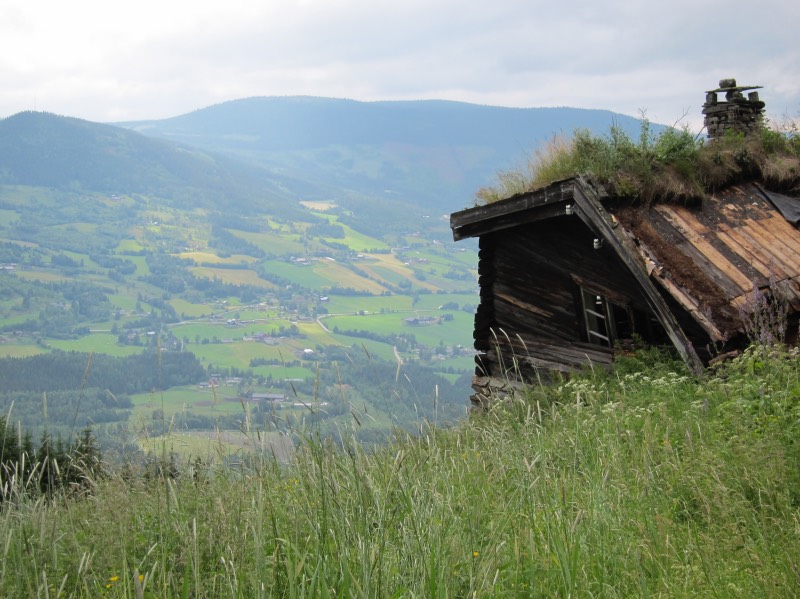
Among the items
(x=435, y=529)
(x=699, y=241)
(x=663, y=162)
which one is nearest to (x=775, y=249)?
(x=699, y=241)

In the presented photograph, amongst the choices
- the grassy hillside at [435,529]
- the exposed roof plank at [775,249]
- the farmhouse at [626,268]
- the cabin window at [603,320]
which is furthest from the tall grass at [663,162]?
the grassy hillside at [435,529]

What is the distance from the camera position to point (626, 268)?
10781mm

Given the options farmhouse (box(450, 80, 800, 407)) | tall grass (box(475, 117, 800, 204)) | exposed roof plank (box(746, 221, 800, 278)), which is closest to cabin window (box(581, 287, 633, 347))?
farmhouse (box(450, 80, 800, 407))

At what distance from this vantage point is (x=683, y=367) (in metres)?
9.20

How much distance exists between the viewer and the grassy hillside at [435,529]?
2957 mm

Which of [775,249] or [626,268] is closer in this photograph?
[775,249]

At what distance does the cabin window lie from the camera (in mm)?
11547

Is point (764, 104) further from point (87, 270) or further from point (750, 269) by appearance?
point (87, 270)

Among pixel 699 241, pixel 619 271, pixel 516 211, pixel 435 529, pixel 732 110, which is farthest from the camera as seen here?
pixel 732 110

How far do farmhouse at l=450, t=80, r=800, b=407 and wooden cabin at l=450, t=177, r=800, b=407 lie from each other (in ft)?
0.06

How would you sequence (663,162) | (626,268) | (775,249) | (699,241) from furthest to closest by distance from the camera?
(663,162) → (626,268) → (775,249) → (699,241)

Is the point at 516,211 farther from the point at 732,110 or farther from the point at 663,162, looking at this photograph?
the point at 732,110

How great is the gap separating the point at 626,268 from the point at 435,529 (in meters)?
8.23

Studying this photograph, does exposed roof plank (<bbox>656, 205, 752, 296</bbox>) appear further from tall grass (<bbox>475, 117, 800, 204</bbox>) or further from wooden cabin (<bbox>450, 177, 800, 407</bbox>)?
tall grass (<bbox>475, 117, 800, 204</bbox>)
